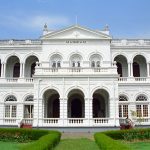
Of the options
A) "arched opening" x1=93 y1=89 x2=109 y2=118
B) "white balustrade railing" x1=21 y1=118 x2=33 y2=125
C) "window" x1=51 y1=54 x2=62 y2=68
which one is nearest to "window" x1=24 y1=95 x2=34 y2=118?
"white balustrade railing" x1=21 y1=118 x2=33 y2=125

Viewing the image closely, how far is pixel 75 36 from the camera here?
35031 mm

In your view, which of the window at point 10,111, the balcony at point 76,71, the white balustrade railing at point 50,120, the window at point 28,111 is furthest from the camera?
the window at point 28,111

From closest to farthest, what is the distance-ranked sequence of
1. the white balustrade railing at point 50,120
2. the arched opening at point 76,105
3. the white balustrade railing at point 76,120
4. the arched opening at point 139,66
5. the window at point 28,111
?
1. the white balustrade railing at point 76,120
2. the white balustrade railing at point 50,120
3. the window at point 28,111
4. the arched opening at point 76,105
5. the arched opening at point 139,66

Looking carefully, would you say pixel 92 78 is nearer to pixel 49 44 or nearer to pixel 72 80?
pixel 72 80

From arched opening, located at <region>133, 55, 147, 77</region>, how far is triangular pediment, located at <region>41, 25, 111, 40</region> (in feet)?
18.0

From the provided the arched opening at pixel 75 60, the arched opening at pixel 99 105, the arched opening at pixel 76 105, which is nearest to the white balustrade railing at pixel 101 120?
the arched opening at pixel 99 105

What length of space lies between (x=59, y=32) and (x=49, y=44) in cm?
184

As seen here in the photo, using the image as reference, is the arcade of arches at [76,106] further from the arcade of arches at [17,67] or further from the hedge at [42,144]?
the hedge at [42,144]

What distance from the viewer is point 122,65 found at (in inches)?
1491

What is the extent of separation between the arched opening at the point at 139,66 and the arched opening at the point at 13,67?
14705mm

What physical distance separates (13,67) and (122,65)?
13.8 m

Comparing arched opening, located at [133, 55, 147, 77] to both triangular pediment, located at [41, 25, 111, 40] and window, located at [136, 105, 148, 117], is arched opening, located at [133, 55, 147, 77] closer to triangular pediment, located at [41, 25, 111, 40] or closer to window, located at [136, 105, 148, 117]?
window, located at [136, 105, 148, 117]

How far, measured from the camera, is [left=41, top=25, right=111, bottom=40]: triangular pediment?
3484 centimetres

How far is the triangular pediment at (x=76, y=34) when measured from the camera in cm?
3484
